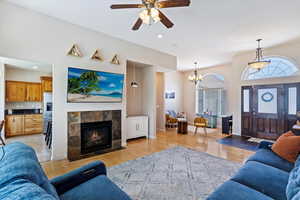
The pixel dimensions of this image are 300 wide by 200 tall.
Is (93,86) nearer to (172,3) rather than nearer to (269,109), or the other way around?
(172,3)

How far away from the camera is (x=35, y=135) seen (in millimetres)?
5242

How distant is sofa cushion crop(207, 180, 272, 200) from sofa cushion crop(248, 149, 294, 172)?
0.90 metres

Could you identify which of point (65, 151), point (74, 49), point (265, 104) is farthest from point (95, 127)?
point (265, 104)

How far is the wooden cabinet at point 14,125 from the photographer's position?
4852 mm

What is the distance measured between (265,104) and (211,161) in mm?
3688

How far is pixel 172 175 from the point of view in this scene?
2541 mm

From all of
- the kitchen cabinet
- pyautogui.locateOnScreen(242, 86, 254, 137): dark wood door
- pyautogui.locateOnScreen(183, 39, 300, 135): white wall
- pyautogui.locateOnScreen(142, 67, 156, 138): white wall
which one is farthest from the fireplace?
pyautogui.locateOnScreen(242, 86, 254, 137): dark wood door

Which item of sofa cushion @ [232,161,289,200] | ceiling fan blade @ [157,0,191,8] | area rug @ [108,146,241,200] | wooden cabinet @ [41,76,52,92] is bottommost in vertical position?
area rug @ [108,146,241,200]

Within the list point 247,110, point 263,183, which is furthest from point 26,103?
point 247,110

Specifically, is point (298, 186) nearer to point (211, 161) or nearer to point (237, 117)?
point (211, 161)

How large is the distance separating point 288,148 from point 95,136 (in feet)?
12.7

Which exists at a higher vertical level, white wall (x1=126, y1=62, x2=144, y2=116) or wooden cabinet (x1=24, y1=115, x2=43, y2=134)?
white wall (x1=126, y1=62, x2=144, y2=116)

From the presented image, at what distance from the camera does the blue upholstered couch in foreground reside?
1225mm

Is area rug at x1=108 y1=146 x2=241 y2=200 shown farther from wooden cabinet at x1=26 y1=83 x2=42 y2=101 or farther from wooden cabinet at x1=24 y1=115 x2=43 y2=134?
wooden cabinet at x1=26 y1=83 x2=42 y2=101
